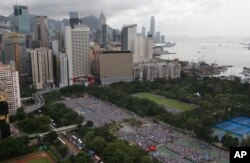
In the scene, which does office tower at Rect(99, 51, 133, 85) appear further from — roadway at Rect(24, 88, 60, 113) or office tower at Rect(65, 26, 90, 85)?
roadway at Rect(24, 88, 60, 113)

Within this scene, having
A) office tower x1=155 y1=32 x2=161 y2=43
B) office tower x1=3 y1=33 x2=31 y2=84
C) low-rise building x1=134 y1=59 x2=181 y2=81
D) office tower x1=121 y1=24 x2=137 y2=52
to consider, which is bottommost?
low-rise building x1=134 y1=59 x2=181 y2=81

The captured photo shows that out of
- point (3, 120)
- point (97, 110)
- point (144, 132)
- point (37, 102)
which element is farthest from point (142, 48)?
point (3, 120)

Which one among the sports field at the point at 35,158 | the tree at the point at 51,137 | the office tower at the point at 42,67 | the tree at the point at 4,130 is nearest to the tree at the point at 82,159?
the sports field at the point at 35,158

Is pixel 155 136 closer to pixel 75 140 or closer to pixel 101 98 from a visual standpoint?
pixel 75 140

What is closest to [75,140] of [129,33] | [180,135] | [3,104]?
[3,104]

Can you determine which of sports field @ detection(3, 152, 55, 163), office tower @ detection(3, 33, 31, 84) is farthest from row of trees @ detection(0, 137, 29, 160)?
office tower @ detection(3, 33, 31, 84)

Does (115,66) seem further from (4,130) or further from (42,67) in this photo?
(4,130)

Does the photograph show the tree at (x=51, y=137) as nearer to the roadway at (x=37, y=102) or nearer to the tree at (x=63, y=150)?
the tree at (x=63, y=150)
